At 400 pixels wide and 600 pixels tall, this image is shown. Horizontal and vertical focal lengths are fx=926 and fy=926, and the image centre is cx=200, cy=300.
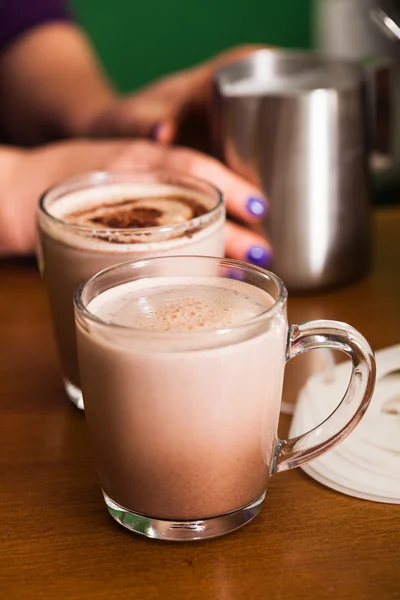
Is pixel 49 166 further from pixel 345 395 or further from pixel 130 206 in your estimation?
pixel 345 395

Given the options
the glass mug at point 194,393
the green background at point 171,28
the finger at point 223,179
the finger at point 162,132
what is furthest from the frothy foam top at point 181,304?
the green background at point 171,28

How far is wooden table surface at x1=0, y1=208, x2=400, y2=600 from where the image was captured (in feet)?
2.01

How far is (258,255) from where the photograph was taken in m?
1.09

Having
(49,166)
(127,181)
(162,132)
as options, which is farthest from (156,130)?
(127,181)

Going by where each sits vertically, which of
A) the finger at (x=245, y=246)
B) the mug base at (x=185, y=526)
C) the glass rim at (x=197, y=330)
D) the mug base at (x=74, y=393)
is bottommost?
the mug base at (x=74, y=393)

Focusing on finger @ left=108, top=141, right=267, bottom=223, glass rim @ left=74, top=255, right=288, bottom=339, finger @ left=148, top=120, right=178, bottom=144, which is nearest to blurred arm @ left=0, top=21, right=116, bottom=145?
finger @ left=148, top=120, right=178, bottom=144

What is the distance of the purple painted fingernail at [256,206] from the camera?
1.08m

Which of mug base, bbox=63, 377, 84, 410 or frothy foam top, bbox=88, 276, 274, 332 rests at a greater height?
frothy foam top, bbox=88, 276, 274, 332

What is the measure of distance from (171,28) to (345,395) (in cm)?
242

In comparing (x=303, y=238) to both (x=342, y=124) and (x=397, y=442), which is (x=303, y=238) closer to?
(x=342, y=124)

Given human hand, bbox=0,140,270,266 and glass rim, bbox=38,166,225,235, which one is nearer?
glass rim, bbox=38,166,225,235

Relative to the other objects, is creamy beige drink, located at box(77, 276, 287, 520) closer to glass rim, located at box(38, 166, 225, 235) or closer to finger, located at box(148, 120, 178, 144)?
glass rim, located at box(38, 166, 225, 235)

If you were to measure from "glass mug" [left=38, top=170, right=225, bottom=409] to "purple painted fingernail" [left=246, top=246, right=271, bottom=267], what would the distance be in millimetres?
165

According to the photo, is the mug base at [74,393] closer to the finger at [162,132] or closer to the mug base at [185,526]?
the mug base at [185,526]
